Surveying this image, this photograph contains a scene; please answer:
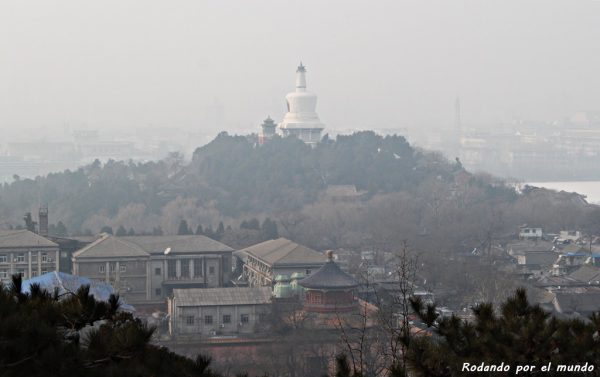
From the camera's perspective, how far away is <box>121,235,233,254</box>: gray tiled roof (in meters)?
34.5

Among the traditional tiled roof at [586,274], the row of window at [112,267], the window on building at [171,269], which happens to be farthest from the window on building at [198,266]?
the traditional tiled roof at [586,274]

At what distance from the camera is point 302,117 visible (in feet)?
245

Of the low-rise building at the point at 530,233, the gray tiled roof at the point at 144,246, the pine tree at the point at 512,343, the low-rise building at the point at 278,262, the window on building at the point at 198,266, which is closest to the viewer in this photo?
the pine tree at the point at 512,343

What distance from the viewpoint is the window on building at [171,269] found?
3391cm

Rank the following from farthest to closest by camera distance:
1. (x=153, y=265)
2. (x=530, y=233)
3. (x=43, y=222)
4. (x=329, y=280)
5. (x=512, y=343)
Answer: (x=530, y=233), (x=43, y=222), (x=153, y=265), (x=329, y=280), (x=512, y=343)

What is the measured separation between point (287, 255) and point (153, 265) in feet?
10.2

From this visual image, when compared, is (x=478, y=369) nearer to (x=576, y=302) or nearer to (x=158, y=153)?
(x=576, y=302)

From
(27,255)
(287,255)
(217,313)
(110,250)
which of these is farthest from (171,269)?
(217,313)

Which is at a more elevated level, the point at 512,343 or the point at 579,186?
the point at 512,343

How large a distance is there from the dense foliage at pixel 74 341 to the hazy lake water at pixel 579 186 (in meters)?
72.7

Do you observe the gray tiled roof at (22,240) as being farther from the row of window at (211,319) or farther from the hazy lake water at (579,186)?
the hazy lake water at (579,186)

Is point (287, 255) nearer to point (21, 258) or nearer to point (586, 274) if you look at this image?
point (21, 258)

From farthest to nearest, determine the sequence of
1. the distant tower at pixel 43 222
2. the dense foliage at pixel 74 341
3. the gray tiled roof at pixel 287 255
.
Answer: the distant tower at pixel 43 222 → the gray tiled roof at pixel 287 255 → the dense foliage at pixel 74 341

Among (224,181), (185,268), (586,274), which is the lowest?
(586,274)
